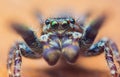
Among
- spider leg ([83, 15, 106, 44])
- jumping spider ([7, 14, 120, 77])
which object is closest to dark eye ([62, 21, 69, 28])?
jumping spider ([7, 14, 120, 77])

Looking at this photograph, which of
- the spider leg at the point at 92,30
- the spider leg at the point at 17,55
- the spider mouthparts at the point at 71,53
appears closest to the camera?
the spider mouthparts at the point at 71,53

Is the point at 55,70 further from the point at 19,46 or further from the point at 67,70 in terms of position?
the point at 19,46

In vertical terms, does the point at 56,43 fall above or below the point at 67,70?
above

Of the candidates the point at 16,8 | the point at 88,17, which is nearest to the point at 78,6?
the point at 16,8

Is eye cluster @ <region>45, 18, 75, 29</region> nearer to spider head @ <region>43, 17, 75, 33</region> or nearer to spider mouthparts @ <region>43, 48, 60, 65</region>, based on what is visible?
Result: spider head @ <region>43, 17, 75, 33</region>

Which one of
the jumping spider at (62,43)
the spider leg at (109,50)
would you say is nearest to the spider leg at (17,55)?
the jumping spider at (62,43)

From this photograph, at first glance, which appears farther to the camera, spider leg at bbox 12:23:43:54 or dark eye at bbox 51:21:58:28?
spider leg at bbox 12:23:43:54

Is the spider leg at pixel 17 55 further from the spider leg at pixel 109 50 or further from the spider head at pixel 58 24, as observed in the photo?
the spider leg at pixel 109 50

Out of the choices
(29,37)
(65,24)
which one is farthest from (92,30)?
(29,37)
